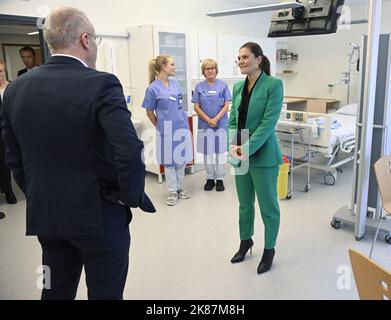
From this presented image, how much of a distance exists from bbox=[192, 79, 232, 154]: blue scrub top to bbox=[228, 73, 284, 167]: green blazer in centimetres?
175

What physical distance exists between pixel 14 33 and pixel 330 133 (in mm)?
6358

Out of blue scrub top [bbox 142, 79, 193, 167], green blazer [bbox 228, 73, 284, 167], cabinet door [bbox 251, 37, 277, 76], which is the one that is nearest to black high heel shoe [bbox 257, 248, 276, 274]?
green blazer [bbox 228, 73, 284, 167]

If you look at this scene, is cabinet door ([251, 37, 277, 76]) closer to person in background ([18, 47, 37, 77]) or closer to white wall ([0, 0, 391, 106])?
white wall ([0, 0, 391, 106])

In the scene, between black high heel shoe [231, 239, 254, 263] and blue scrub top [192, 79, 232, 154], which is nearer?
black high heel shoe [231, 239, 254, 263]

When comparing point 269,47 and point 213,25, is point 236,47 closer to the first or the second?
point 213,25

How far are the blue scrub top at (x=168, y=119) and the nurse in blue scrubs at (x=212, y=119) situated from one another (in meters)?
0.28

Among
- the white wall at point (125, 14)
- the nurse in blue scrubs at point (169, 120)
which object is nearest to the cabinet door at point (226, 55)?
the white wall at point (125, 14)

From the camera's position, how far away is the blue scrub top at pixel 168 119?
3744 mm

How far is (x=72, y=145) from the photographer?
127cm

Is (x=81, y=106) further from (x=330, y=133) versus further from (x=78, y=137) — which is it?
(x=330, y=133)

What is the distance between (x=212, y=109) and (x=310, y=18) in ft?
4.54

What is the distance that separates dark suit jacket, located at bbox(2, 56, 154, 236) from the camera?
1227mm

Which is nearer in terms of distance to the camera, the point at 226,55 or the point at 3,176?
the point at 3,176

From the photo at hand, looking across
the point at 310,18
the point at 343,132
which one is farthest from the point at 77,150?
the point at 343,132
